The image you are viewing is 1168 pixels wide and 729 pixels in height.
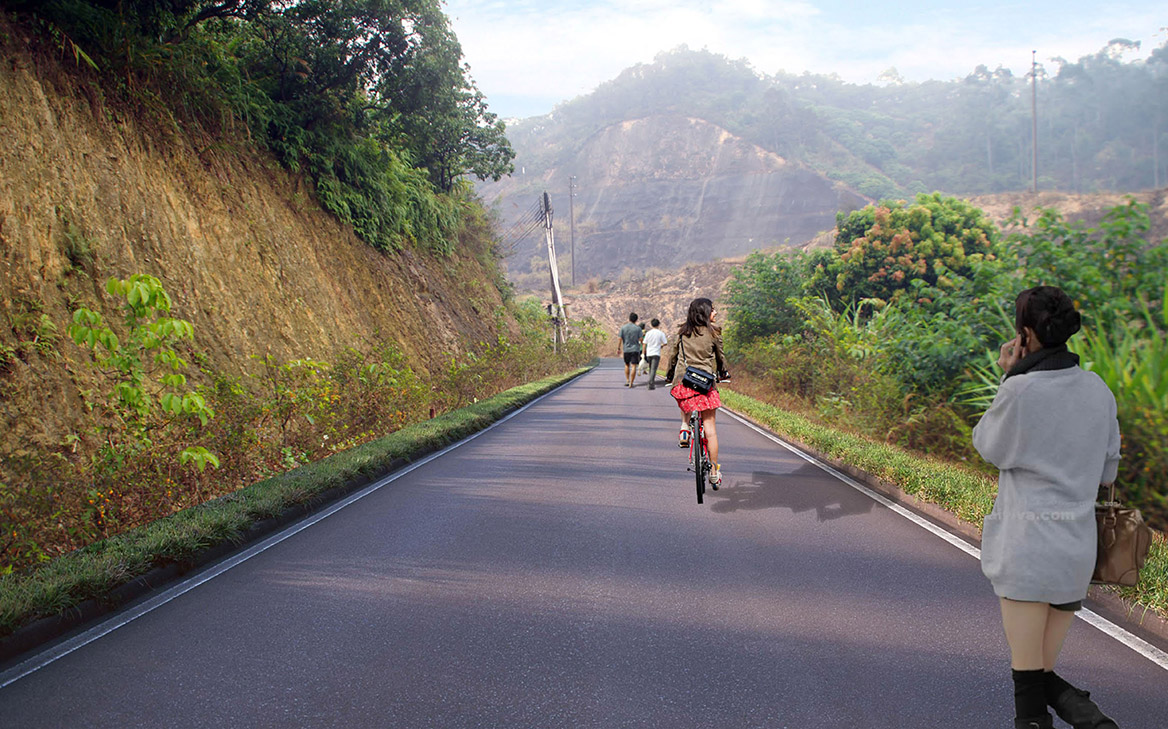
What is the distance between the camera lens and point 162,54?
1486 cm

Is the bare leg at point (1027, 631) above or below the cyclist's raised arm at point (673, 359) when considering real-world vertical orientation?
below

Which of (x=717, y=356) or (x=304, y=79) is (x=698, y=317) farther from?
(x=304, y=79)

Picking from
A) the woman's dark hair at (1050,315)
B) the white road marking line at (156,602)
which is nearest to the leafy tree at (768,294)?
the white road marking line at (156,602)

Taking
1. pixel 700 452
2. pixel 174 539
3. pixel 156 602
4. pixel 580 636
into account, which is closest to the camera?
pixel 580 636

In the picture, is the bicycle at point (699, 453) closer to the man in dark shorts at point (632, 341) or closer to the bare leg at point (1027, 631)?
the bare leg at point (1027, 631)

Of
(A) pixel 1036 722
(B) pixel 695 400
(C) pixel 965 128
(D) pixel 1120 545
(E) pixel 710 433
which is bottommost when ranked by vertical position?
(A) pixel 1036 722

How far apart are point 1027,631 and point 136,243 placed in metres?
12.9

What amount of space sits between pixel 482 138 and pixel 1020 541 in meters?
34.7

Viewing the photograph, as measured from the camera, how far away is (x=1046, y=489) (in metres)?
3.35

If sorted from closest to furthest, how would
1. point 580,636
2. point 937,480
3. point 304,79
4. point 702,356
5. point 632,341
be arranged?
1. point 580,636
2. point 937,480
3. point 702,356
4. point 304,79
5. point 632,341

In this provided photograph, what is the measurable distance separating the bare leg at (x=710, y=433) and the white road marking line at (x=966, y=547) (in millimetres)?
1724

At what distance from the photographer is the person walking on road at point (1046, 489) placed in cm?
332

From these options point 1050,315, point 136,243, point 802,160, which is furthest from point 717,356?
point 802,160

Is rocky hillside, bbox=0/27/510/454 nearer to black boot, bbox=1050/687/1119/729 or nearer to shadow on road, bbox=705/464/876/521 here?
shadow on road, bbox=705/464/876/521
